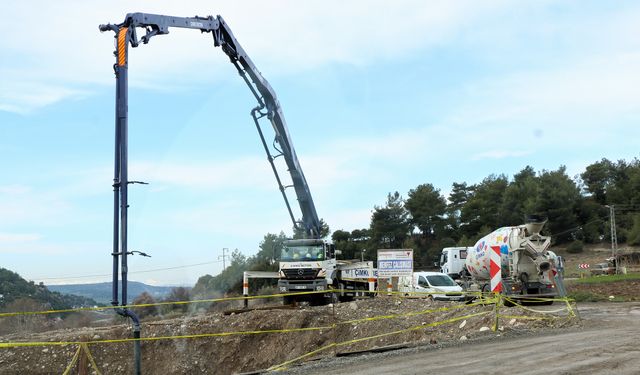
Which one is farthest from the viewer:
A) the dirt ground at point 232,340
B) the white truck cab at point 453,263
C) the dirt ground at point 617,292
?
the white truck cab at point 453,263

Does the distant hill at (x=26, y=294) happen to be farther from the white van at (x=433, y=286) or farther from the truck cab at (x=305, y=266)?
the white van at (x=433, y=286)

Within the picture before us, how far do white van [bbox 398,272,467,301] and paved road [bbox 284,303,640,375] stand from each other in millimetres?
11639

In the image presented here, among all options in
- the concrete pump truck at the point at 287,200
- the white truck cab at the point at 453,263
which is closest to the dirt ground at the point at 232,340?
the concrete pump truck at the point at 287,200

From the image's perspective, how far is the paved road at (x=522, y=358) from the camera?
9.60 meters

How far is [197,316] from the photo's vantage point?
2252 cm

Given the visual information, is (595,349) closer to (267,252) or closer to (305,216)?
(305,216)

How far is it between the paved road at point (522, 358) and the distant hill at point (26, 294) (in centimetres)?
1448

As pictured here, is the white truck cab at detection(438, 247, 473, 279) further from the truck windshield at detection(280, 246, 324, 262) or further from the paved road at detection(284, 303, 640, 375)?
the paved road at detection(284, 303, 640, 375)

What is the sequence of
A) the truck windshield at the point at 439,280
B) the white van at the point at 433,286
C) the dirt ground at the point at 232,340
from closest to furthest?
the dirt ground at the point at 232,340, the white van at the point at 433,286, the truck windshield at the point at 439,280

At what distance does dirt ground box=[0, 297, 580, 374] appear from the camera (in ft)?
59.4

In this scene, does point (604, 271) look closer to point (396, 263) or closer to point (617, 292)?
point (617, 292)

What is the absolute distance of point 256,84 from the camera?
25500 millimetres

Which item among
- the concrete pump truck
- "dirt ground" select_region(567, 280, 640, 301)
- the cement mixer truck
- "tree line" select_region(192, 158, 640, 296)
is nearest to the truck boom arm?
the concrete pump truck

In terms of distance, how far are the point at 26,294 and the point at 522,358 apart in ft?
66.6
